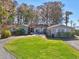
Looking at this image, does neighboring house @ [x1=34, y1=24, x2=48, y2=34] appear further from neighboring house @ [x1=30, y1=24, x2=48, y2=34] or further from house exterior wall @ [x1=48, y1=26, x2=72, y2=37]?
house exterior wall @ [x1=48, y1=26, x2=72, y2=37]

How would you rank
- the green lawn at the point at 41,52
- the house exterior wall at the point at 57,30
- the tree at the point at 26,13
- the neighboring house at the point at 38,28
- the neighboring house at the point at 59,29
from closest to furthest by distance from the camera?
1. the green lawn at the point at 41,52
2. the neighboring house at the point at 59,29
3. the house exterior wall at the point at 57,30
4. the tree at the point at 26,13
5. the neighboring house at the point at 38,28

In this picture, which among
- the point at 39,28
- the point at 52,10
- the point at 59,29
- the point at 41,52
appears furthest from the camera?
the point at 52,10

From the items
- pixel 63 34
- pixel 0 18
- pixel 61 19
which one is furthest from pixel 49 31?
pixel 0 18

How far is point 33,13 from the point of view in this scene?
97375 mm

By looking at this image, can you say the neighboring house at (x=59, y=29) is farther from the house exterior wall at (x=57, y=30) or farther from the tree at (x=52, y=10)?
the tree at (x=52, y=10)

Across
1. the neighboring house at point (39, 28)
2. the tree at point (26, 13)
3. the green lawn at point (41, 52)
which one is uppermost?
the tree at point (26, 13)

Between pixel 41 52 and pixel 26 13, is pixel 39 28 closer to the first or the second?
pixel 26 13

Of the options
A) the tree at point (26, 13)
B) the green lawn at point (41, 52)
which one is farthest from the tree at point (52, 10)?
the green lawn at point (41, 52)

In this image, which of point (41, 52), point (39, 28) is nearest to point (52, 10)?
point (39, 28)

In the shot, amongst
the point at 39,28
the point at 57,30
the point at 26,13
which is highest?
the point at 26,13

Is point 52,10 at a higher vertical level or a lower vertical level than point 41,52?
higher

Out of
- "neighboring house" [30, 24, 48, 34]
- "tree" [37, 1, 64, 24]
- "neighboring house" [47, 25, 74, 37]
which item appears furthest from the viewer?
"tree" [37, 1, 64, 24]

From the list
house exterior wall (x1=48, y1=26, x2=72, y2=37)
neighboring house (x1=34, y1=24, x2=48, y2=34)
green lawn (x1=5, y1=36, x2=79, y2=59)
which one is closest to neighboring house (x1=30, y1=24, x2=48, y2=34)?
neighboring house (x1=34, y1=24, x2=48, y2=34)

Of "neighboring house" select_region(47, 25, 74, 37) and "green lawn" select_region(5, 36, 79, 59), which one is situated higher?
"green lawn" select_region(5, 36, 79, 59)
